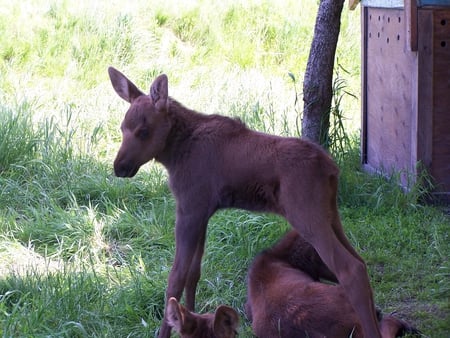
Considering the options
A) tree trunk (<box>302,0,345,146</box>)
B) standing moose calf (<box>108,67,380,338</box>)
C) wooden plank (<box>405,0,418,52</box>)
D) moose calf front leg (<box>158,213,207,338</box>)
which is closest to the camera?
standing moose calf (<box>108,67,380,338</box>)

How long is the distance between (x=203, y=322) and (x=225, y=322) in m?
0.21

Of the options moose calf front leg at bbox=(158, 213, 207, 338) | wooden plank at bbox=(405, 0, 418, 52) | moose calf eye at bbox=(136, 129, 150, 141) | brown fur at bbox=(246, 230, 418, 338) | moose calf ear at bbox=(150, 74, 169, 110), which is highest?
wooden plank at bbox=(405, 0, 418, 52)

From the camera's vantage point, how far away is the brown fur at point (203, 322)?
4.38 meters

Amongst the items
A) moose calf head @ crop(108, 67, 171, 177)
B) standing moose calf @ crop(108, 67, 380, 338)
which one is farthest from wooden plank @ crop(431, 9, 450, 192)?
moose calf head @ crop(108, 67, 171, 177)

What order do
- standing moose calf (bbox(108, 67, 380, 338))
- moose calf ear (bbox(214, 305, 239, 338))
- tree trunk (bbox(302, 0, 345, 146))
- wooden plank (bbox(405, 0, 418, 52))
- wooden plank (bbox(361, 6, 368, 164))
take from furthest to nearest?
wooden plank (bbox(361, 6, 368, 164)) → tree trunk (bbox(302, 0, 345, 146)) → wooden plank (bbox(405, 0, 418, 52)) → standing moose calf (bbox(108, 67, 380, 338)) → moose calf ear (bbox(214, 305, 239, 338))

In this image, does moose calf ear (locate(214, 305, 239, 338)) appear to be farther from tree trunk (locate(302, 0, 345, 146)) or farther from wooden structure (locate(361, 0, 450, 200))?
tree trunk (locate(302, 0, 345, 146))

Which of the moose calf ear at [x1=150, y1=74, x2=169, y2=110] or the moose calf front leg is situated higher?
the moose calf ear at [x1=150, y1=74, x2=169, y2=110]

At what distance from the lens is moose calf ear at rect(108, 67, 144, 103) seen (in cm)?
537

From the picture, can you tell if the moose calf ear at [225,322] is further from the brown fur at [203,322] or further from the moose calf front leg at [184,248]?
the moose calf front leg at [184,248]

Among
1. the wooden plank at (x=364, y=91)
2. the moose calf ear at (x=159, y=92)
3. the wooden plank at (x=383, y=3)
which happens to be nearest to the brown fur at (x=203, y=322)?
the moose calf ear at (x=159, y=92)

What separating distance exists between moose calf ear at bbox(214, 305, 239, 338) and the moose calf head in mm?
1245

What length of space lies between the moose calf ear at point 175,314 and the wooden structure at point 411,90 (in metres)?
3.62

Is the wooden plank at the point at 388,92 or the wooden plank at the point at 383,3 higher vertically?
the wooden plank at the point at 383,3

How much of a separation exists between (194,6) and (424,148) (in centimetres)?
651
